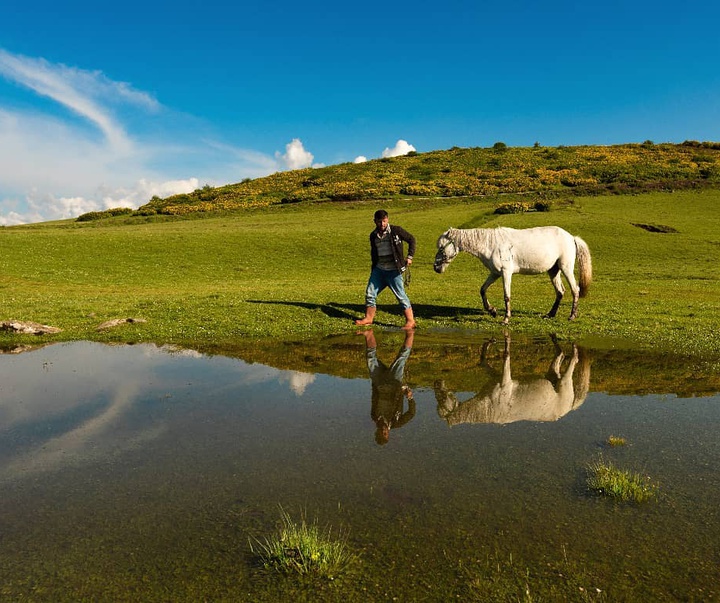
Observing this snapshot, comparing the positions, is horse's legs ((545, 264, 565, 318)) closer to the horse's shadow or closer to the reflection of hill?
the horse's shadow

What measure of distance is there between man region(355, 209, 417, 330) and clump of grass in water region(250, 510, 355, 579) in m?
11.7

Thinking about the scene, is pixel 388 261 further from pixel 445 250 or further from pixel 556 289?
pixel 556 289

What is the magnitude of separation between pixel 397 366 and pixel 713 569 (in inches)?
294

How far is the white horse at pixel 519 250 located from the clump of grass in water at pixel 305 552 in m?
13.9

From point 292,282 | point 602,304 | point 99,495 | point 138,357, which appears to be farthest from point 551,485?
point 292,282

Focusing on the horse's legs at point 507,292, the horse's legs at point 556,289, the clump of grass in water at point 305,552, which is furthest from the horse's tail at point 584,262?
the clump of grass in water at point 305,552

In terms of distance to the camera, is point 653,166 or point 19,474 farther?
point 653,166

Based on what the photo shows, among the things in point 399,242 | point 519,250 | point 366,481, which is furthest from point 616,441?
point 519,250

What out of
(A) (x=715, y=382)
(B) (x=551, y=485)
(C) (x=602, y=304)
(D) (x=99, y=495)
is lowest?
(C) (x=602, y=304)

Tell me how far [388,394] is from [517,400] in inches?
90.8

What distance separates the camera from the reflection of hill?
9547mm

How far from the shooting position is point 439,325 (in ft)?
53.8

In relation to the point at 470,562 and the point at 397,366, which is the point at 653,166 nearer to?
the point at 397,366

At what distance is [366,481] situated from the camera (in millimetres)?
5574
